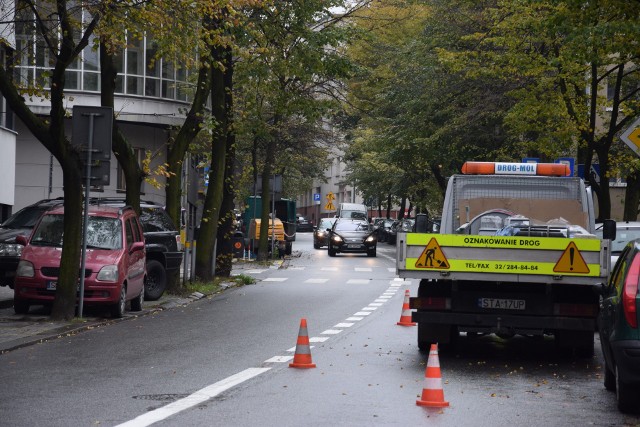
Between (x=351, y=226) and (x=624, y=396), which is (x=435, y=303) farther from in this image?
(x=351, y=226)

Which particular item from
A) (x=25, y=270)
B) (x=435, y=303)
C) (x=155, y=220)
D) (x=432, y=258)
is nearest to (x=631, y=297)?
(x=432, y=258)

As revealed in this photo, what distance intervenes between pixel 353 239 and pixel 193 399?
42812mm

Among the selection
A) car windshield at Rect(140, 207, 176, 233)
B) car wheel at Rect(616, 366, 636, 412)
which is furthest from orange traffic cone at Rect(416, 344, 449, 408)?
car windshield at Rect(140, 207, 176, 233)

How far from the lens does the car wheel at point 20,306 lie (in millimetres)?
20188

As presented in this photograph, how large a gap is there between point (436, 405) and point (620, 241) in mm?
11523

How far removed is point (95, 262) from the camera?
2019 centimetres

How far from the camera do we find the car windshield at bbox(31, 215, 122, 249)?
821 inches

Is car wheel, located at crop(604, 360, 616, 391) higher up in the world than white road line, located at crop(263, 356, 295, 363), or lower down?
higher up

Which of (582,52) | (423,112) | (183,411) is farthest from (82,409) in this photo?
(423,112)

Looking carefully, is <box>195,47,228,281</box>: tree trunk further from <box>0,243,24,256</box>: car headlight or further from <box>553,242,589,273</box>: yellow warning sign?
<box>553,242,589,273</box>: yellow warning sign

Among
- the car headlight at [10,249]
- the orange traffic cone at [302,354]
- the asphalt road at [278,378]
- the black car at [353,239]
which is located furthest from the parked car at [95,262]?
the black car at [353,239]

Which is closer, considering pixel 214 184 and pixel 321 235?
pixel 214 184

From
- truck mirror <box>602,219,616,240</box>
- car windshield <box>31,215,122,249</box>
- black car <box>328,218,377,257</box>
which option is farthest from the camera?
black car <box>328,218,377,257</box>

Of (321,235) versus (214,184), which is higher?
(214,184)
